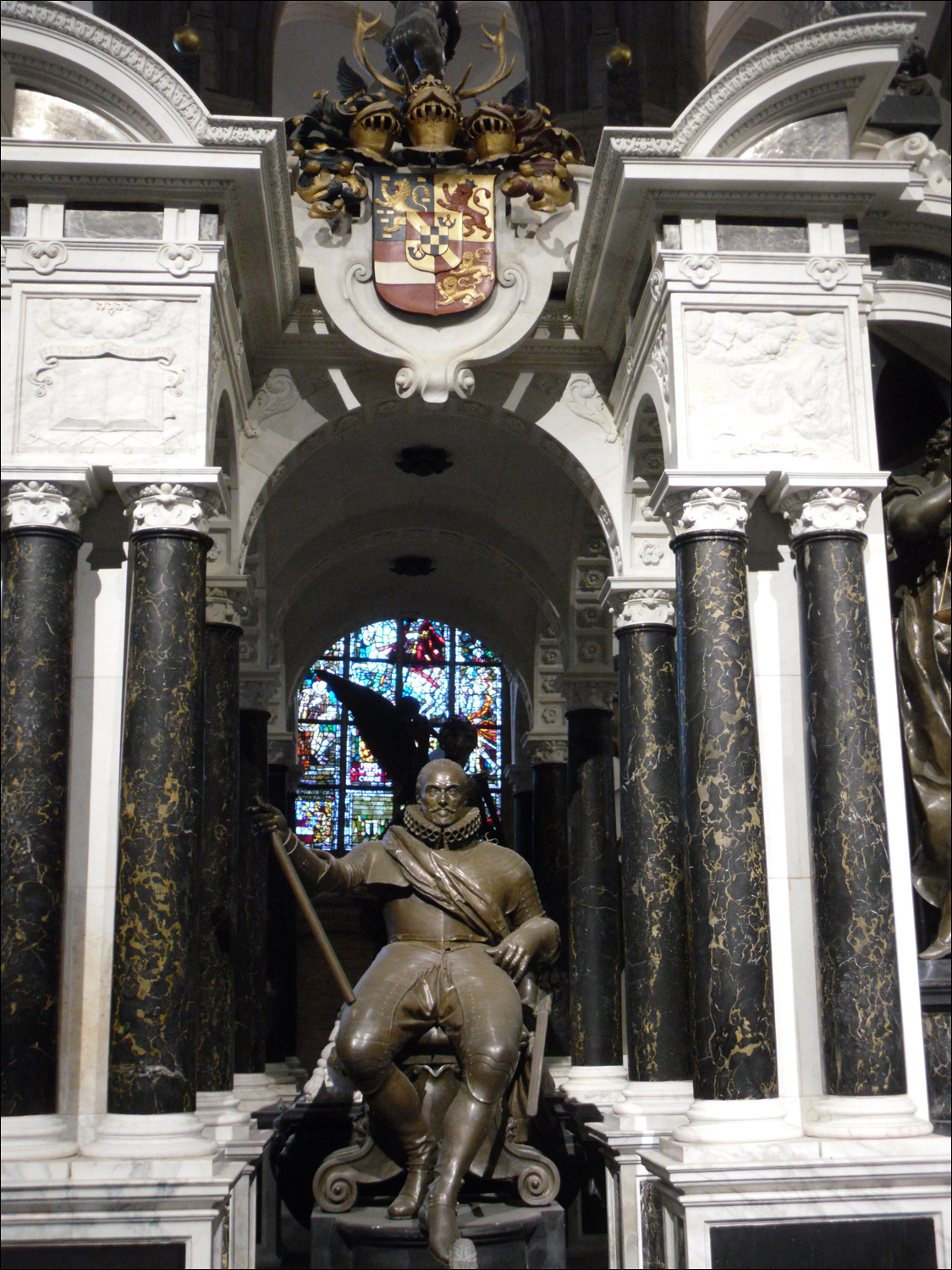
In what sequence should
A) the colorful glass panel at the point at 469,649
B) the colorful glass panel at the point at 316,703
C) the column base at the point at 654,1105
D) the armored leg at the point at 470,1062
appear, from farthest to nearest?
the colorful glass panel at the point at 469,649, the colorful glass panel at the point at 316,703, the column base at the point at 654,1105, the armored leg at the point at 470,1062

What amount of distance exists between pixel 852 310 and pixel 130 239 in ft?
13.4

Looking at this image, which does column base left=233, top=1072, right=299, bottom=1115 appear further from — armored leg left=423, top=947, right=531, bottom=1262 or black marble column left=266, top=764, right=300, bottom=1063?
armored leg left=423, top=947, right=531, bottom=1262

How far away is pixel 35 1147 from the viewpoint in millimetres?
6855

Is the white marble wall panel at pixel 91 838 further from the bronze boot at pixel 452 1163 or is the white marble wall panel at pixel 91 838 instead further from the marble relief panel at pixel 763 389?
the marble relief panel at pixel 763 389

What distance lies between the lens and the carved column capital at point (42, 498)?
759 centimetres

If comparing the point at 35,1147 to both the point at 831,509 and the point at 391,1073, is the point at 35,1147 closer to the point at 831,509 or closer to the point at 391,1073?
the point at 391,1073

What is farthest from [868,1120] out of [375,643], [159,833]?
[375,643]

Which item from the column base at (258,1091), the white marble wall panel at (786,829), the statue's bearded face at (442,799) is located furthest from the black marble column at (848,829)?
the column base at (258,1091)

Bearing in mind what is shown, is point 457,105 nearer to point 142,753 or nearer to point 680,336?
point 680,336

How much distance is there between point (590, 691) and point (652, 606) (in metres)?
3.02

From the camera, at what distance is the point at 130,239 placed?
26.4ft

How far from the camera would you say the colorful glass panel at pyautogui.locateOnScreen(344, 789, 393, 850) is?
61.9ft

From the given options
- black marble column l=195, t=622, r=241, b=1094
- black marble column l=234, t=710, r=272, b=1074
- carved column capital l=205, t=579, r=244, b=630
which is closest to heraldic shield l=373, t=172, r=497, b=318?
carved column capital l=205, t=579, r=244, b=630

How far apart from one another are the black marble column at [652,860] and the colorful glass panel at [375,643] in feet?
32.4
